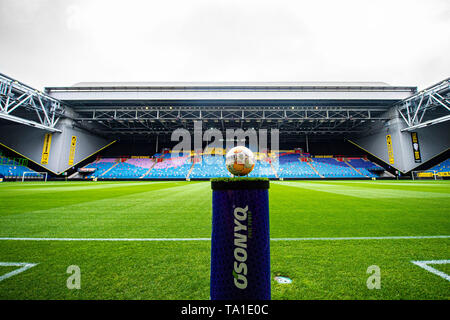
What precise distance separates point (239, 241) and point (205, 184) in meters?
13.6

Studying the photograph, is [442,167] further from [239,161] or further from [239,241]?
[239,241]

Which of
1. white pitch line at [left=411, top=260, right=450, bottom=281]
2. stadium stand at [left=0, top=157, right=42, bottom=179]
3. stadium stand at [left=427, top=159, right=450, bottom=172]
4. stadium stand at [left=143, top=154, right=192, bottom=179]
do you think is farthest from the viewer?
stadium stand at [left=143, top=154, right=192, bottom=179]

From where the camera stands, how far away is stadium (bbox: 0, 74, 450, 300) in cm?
153

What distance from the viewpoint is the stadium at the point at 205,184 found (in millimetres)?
1527

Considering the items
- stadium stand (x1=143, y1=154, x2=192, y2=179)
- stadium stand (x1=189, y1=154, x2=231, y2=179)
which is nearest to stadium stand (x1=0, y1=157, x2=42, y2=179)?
stadium stand (x1=143, y1=154, x2=192, y2=179)

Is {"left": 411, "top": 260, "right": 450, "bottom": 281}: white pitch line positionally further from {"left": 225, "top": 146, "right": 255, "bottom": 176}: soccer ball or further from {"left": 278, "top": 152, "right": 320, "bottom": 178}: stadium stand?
{"left": 278, "top": 152, "right": 320, "bottom": 178}: stadium stand

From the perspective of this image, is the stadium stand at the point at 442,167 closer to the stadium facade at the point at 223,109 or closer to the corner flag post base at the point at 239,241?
the stadium facade at the point at 223,109

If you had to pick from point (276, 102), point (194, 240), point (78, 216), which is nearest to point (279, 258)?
point (194, 240)

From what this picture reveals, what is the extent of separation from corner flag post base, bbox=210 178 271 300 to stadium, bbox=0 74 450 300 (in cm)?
34

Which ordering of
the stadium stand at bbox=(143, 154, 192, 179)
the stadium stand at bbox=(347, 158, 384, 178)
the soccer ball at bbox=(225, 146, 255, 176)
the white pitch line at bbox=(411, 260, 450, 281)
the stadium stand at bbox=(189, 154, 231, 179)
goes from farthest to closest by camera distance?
the stadium stand at bbox=(143, 154, 192, 179) < the stadium stand at bbox=(347, 158, 384, 178) < the stadium stand at bbox=(189, 154, 231, 179) < the white pitch line at bbox=(411, 260, 450, 281) < the soccer ball at bbox=(225, 146, 255, 176)

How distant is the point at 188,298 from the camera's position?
1228mm
